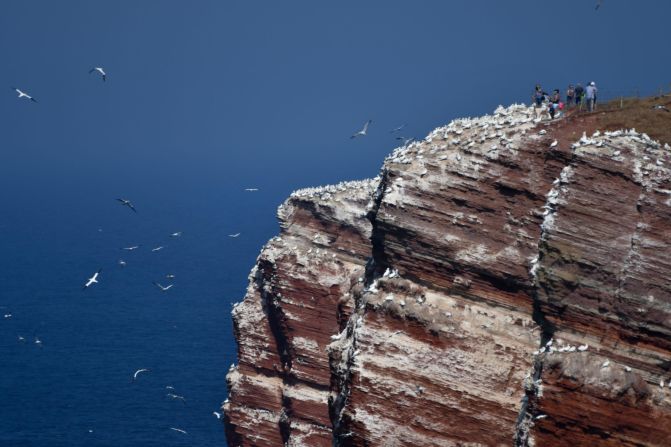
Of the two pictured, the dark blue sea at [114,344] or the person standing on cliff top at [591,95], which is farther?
the dark blue sea at [114,344]

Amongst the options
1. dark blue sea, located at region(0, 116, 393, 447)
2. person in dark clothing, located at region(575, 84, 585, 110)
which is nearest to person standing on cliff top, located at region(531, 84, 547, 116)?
person in dark clothing, located at region(575, 84, 585, 110)

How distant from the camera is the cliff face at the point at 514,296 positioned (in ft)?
87.2

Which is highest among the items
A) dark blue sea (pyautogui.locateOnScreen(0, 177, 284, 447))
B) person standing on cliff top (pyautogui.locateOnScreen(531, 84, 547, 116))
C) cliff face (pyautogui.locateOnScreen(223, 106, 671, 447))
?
person standing on cliff top (pyautogui.locateOnScreen(531, 84, 547, 116))

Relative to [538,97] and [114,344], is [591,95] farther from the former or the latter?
[114,344]

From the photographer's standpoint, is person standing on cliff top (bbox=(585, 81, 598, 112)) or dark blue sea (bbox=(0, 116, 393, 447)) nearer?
person standing on cliff top (bbox=(585, 81, 598, 112))

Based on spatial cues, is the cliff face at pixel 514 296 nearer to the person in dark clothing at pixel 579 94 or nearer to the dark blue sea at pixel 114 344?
the person in dark clothing at pixel 579 94

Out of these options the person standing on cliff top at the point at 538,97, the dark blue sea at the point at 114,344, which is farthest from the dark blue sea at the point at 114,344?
the person standing on cliff top at the point at 538,97

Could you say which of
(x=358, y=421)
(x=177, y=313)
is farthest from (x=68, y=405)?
(x=358, y=421)

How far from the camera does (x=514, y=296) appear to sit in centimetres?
2998

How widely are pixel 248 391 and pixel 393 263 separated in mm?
25671

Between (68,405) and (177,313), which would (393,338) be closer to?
(68,405)

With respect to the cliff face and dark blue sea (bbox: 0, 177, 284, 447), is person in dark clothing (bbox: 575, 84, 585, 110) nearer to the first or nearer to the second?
the cliff face

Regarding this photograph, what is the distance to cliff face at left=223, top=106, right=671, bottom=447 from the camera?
87.2 feet

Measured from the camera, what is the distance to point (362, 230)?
53312 millimetres
